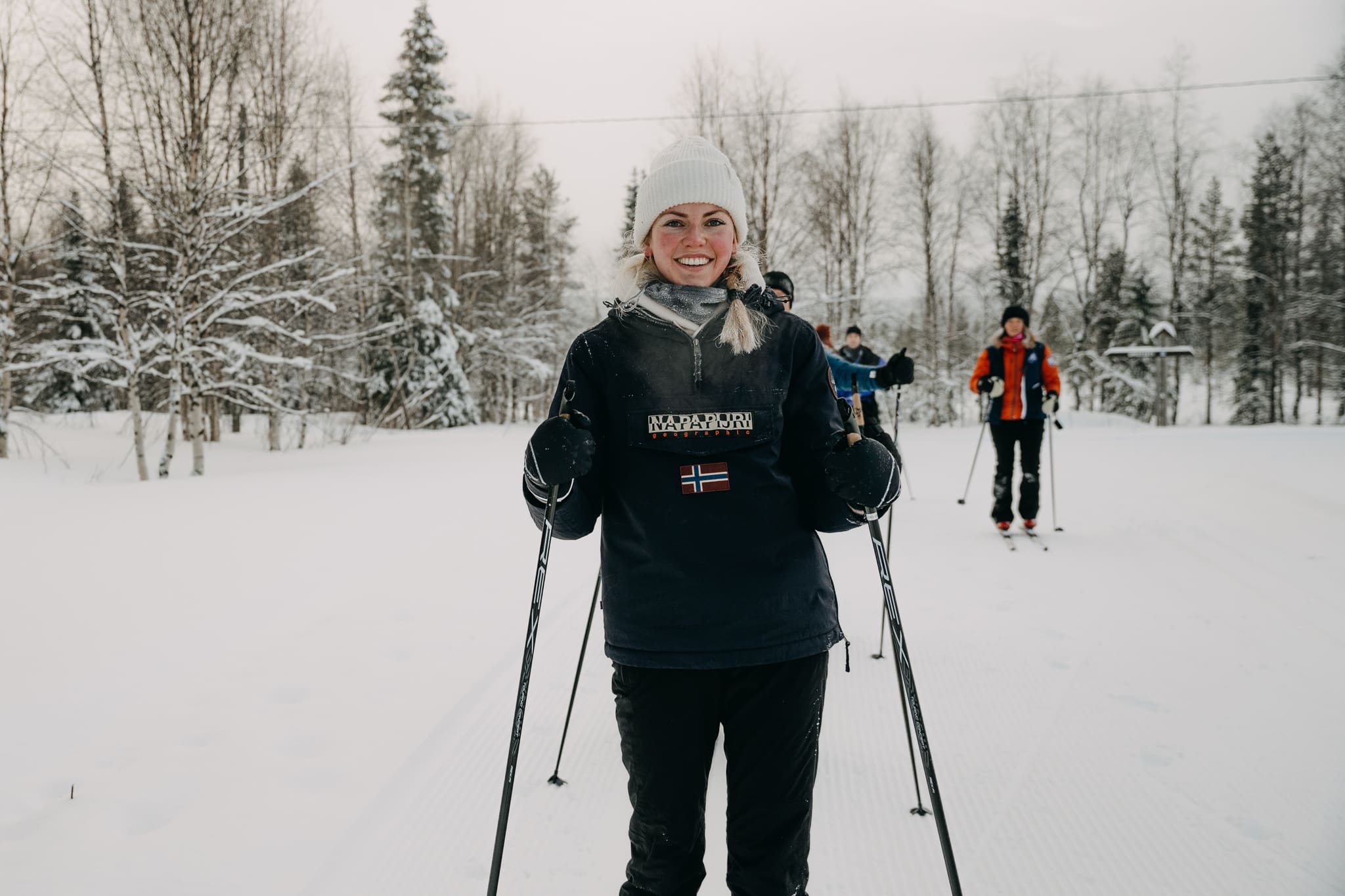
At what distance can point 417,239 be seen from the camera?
76.7 feet

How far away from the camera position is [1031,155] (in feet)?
82.9

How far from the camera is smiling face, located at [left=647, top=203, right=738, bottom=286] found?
1.70 m

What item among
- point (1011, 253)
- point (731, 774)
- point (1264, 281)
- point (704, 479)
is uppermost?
point (1011, 253)

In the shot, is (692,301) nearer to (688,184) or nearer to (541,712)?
(688,184)

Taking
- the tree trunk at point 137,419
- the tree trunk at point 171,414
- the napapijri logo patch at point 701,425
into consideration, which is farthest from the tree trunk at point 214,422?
the napapijri logo patch at point 701,425

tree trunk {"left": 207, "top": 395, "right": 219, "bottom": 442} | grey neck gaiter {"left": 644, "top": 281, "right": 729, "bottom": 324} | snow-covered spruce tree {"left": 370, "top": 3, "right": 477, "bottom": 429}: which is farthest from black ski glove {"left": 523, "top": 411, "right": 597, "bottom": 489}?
snow-covered spruce tree {"left": 370, "top": 3, "right": 477, "bottom": 429}

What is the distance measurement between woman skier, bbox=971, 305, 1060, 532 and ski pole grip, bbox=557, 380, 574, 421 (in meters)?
5.75

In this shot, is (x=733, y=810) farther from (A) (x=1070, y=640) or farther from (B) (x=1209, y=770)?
(A) (x=1070, y=640)

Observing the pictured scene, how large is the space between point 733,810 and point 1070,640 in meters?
3.39

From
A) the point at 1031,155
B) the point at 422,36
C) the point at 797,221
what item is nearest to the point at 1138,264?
the point at 1031,155

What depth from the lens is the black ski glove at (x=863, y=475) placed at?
1510 mm

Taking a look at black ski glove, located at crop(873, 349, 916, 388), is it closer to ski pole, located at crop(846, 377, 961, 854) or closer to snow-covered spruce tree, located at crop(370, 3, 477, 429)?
ski pole, located at crop(846, 377, 961, 854)

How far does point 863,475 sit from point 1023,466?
5.90 metres

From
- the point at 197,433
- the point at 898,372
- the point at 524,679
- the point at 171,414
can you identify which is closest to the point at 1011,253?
the point at 898,372
